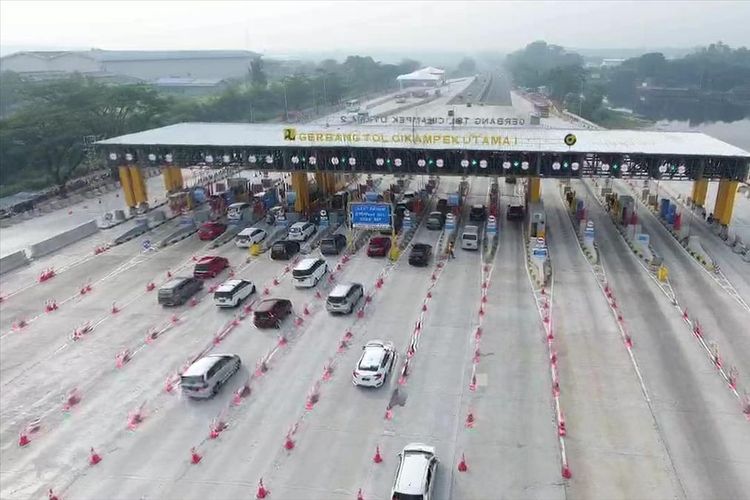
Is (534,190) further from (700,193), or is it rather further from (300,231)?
(300,231)

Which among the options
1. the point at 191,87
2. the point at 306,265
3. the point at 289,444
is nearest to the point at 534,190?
the point at 306,265

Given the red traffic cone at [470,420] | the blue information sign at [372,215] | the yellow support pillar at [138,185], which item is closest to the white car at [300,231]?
the blue information sign at [372,215]

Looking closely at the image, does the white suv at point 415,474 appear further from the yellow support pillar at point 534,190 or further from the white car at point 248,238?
the yellow support pillar at point 534,190

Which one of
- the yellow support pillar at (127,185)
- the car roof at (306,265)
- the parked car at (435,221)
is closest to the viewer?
the car roof at (306,265)

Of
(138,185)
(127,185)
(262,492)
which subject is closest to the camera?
(262,492)

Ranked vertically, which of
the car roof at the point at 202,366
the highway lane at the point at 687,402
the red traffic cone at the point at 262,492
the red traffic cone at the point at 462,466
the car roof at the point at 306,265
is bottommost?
the highway lane at the point at 687,402

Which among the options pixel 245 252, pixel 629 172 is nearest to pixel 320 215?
pixel 245 252
